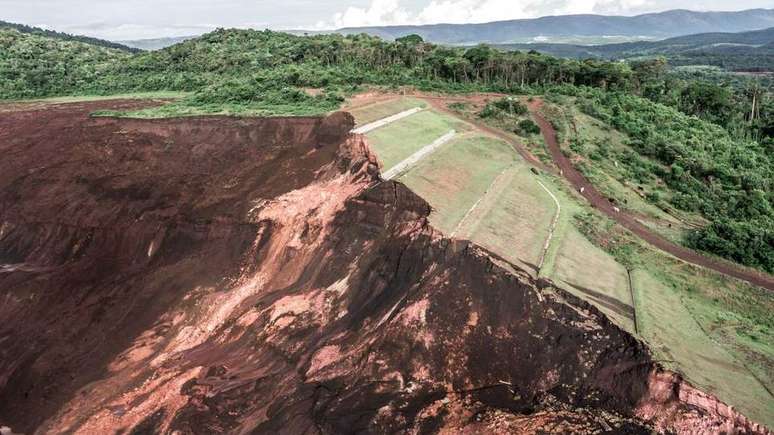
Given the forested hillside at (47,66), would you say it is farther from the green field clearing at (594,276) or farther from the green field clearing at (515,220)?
the green field clearing at (594,276)

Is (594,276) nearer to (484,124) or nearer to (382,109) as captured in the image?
(484,124)

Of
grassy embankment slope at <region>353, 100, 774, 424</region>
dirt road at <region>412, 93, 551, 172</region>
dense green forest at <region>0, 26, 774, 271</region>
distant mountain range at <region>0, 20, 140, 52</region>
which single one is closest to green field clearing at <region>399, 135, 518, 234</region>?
grassy embankment slope at <region>353, 100, 774, 424</region>

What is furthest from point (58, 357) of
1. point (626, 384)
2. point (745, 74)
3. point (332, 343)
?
point (745, 74)

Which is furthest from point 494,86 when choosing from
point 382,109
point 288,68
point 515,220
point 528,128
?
point 515,220

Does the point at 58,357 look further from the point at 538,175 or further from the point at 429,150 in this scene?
the point at 538,175

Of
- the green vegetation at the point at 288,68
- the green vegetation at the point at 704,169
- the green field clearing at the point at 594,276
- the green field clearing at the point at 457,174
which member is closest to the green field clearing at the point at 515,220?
the green field clearing at the point at 457,174
